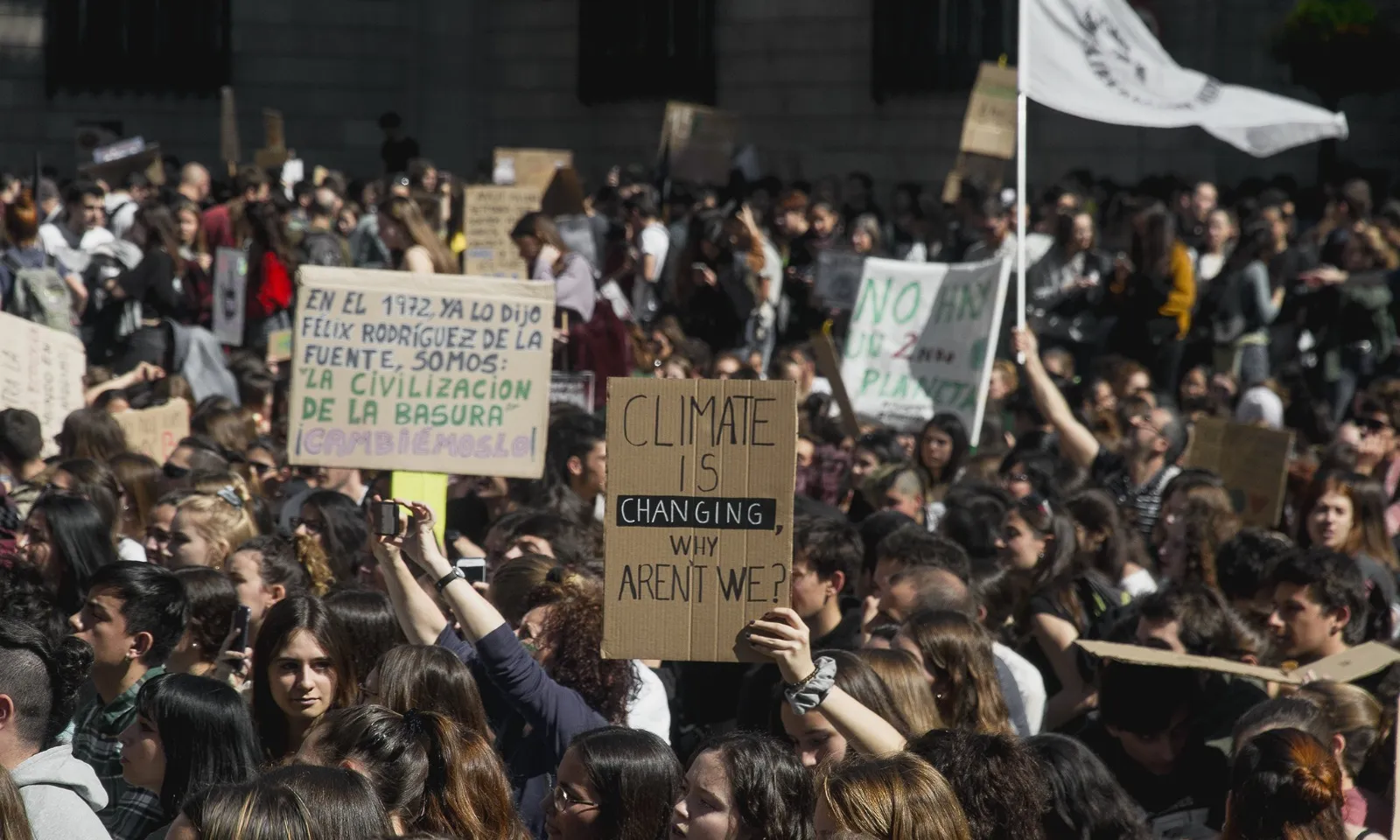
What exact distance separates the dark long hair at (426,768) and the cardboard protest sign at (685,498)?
31.0 inches

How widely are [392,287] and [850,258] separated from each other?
7.80 metres

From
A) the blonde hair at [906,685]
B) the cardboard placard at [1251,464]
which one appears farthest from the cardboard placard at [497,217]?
the blonde hair at [906,685]

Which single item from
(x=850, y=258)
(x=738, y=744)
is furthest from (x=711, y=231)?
(x=738, y=744)

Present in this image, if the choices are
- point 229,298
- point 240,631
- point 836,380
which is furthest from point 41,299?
point 240,631

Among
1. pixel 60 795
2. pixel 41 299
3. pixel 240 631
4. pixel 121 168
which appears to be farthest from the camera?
pixel 121 168

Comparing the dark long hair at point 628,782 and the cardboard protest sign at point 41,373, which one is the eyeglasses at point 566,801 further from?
the cardboard protest sign at point 41,373

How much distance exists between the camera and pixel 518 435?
7.41m

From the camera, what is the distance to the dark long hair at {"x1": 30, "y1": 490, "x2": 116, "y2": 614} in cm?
658

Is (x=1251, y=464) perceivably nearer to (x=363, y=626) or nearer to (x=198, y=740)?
(x=363, y=626)

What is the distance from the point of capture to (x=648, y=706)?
5.59m

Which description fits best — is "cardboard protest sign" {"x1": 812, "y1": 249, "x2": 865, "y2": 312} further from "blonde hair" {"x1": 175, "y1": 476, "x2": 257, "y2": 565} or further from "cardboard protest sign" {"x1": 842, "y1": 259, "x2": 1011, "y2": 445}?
"blonde hair" {"x1": 175, "y1": 476, "x2": 257, "y2": 565}

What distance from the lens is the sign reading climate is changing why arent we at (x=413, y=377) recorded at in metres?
7.30

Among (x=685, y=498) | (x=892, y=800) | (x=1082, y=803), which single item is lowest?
(x=1082, y=803)

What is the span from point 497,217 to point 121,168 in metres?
6.72
